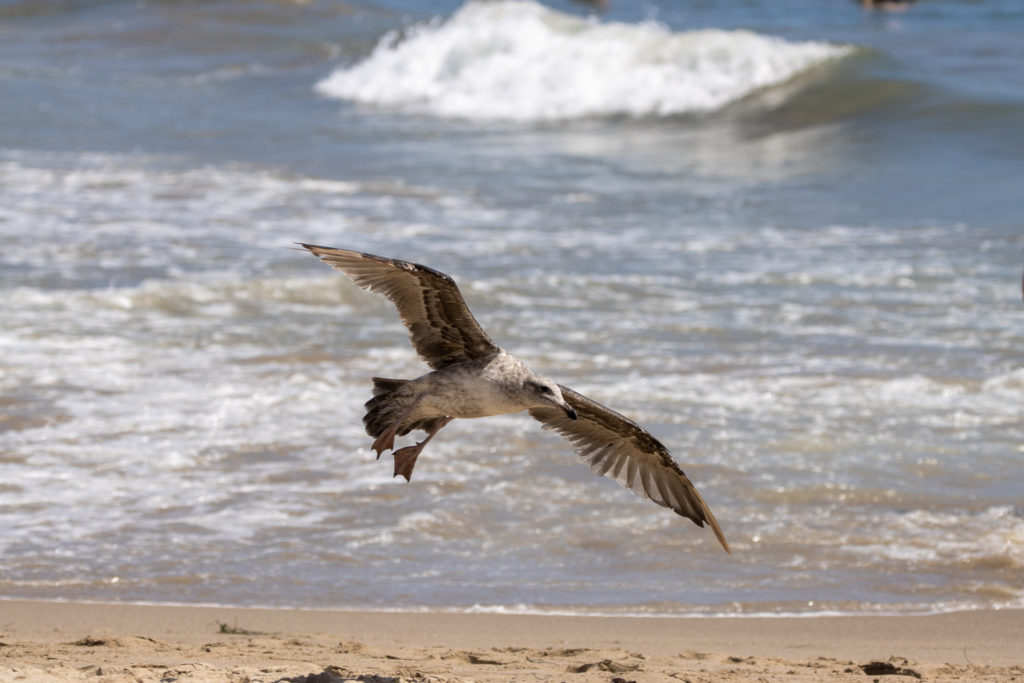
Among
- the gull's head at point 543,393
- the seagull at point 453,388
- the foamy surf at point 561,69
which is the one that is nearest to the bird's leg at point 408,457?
the seagull at point 453,388

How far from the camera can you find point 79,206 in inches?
482

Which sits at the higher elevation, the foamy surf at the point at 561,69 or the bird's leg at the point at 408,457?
the foamy surf at the point at 561,69

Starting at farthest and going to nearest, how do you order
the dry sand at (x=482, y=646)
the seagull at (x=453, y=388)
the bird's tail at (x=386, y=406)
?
the bird's tail at (x=386, y=406)
the seagull at (x=453, y=388)
the dry sand at (x=482, y=646)

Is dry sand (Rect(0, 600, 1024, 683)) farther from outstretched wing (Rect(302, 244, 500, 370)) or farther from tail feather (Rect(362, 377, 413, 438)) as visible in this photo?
outstretched wing (Rect(302, 244, 500, 370))

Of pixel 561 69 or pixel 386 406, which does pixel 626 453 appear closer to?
pixel 386 406

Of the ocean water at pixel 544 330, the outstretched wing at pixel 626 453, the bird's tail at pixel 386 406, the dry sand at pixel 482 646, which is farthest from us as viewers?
the ocean water at pixel 544 330

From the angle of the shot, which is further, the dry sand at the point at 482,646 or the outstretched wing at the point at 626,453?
the outstretched wing at the point at 626,453

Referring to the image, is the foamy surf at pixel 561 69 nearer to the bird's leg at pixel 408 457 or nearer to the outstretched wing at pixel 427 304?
the bird's leg at pixel 408 457

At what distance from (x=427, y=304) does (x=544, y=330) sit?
4421mm

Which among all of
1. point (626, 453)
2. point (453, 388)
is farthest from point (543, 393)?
point (626, 453)

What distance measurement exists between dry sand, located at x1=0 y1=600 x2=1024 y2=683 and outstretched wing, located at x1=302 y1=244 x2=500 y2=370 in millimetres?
985

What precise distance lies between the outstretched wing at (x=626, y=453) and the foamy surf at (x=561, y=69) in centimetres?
1432

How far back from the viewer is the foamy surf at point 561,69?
19.5 metres

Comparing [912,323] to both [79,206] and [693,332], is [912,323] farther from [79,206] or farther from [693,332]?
[79,206]
